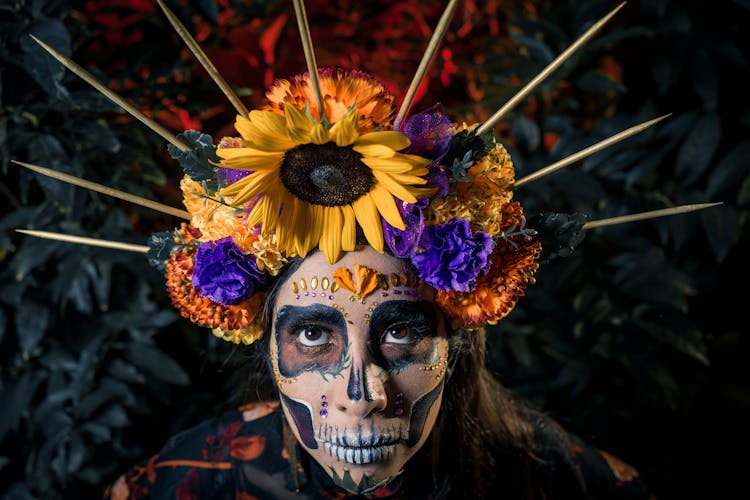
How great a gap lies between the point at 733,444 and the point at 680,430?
0.57 feet

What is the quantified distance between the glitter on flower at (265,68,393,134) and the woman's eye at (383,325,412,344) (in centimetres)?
30

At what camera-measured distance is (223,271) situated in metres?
0.94

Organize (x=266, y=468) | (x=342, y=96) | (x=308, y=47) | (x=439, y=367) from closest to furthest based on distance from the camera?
(x=308, y=47)
(x=342, y=96)
(x=439, y=367)
(x=266, y=468)

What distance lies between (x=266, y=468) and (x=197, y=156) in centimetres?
63

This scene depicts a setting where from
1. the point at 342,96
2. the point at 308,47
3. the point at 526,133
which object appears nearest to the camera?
the point at 308,47

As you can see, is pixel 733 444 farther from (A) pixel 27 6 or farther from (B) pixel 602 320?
(A) pixel 27 6

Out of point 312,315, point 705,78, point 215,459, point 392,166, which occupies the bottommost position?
point 215,459

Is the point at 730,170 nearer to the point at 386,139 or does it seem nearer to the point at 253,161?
the point at 386,139

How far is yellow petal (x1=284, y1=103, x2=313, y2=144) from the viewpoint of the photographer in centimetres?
78

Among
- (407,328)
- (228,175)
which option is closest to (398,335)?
(407,328)

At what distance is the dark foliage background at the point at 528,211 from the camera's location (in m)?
1.56

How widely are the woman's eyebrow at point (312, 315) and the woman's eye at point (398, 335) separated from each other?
70 millimetres

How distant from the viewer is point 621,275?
1821 mm

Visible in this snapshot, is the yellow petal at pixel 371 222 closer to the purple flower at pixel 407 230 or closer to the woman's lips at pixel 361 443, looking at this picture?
the purple flower at pixel 407 230
